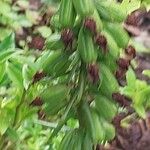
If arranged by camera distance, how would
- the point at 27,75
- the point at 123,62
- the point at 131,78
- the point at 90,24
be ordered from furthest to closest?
the point at 131,78 < the point at 27,75 < the point at 123,62 < the point at 90,24

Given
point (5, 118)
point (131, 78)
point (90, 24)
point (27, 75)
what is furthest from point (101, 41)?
point (131, 78)

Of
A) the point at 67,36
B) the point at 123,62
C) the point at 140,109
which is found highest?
the point at 67,36

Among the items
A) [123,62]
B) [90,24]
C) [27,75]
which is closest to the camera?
[90,24]

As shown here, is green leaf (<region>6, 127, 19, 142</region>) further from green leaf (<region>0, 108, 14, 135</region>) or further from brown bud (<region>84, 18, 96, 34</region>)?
brown bud (<region>84, 18, 96, 34</region>)

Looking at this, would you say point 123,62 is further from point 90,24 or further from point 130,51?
point 90,24

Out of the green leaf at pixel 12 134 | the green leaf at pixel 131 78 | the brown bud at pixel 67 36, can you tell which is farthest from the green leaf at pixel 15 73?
the brown bud at pixel 67 36

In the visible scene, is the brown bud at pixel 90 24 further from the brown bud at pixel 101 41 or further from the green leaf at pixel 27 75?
the green leaf at pixel 27 75

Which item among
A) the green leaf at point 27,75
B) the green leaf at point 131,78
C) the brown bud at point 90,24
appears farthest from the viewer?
the green leaf at point 131,78

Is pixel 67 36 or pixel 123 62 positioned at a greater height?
pixel 67 36
